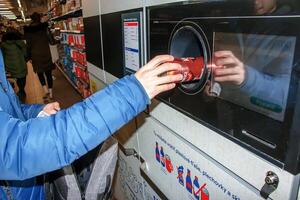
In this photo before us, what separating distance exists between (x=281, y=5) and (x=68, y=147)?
2.13 ft

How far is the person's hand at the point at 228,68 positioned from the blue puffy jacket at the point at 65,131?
0.75 ft

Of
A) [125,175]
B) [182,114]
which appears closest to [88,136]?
[182,114]

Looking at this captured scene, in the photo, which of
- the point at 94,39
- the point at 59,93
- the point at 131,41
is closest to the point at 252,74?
the point at 131,41

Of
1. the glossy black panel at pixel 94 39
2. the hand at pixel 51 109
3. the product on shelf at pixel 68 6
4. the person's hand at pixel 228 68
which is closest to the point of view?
the person's hand at pixel 228 68

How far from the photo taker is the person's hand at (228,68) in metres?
0.72

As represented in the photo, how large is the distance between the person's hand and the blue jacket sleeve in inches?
8.9

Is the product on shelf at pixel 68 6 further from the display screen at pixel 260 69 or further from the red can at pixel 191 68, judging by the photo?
the display screen at pixel 260 69

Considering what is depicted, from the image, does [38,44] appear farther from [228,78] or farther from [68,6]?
[228,78]

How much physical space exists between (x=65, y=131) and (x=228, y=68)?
50 cm

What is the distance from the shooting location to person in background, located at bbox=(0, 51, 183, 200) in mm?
781

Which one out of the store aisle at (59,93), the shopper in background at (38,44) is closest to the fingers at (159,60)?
the store aisle at (59,93)

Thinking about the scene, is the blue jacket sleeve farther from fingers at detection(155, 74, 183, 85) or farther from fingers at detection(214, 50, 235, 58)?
fingers at detection(214, 50, 235, 58)

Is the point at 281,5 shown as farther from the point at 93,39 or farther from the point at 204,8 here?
the point at 93,39

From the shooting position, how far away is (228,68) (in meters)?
0.76
